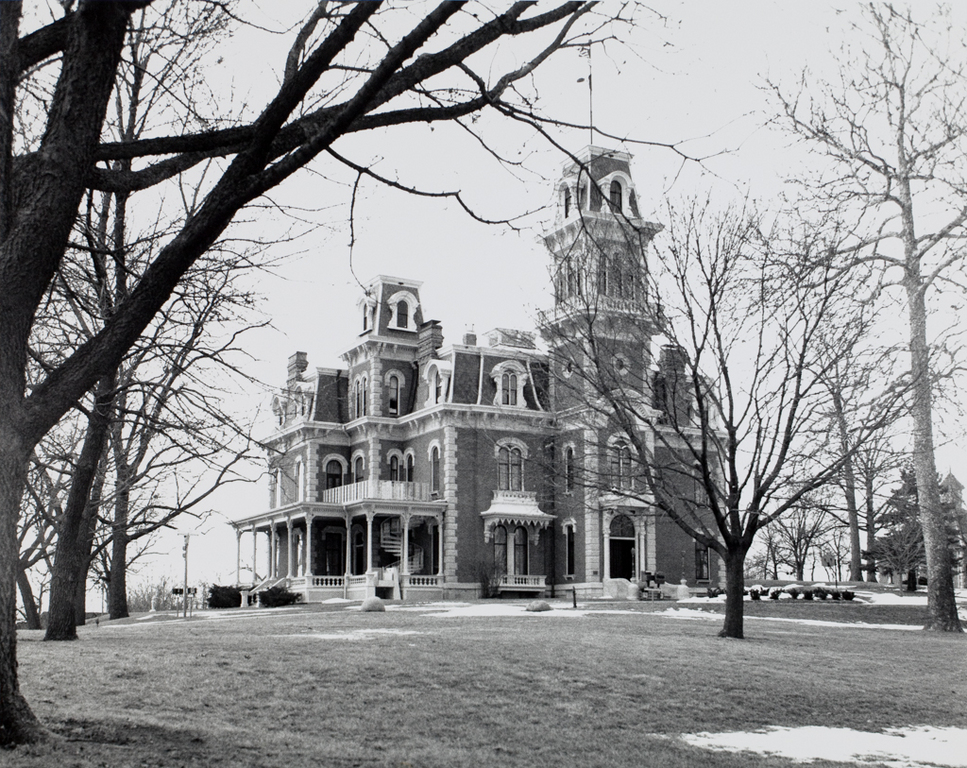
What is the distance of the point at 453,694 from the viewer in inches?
433

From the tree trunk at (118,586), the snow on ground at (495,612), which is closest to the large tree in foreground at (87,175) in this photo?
the snow on ground at (495,612)

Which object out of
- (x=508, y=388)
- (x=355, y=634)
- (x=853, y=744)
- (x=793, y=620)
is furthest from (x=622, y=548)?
(x=853, y=744)

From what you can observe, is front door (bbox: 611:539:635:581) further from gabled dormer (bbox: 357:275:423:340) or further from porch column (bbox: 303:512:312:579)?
gabled dormer (bbox: 357:275:423:340)

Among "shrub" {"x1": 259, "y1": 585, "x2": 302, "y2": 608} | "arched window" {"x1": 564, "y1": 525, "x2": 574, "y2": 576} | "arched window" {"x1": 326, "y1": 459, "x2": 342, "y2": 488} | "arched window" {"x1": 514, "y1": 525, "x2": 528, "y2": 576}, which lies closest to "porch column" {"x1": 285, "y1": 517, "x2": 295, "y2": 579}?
"arched window" {"x1": 326, "y1": 459, "x2": 342, "y2": 488}

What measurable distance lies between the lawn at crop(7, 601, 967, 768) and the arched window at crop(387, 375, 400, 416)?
89.4ft

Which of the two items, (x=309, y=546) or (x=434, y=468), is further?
(x=309, y=546)

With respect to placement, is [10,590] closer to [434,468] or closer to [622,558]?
[434,468]

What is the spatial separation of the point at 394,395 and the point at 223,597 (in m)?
10.8

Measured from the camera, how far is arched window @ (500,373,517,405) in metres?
42.6

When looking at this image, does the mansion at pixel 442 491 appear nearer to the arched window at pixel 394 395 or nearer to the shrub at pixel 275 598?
the arched window at pixel 394 395

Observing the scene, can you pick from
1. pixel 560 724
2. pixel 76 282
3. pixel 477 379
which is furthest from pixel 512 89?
pixel 477 379

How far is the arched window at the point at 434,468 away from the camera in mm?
42672

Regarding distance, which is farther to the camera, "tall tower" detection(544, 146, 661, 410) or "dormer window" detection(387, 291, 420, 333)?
"dormer window" detection(387, 291, 420, 333)

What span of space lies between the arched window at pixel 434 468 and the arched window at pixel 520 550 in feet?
12.0
